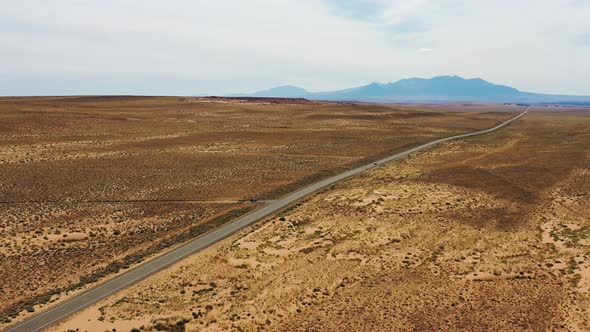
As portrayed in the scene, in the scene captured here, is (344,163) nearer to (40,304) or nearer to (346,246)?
(346,246)

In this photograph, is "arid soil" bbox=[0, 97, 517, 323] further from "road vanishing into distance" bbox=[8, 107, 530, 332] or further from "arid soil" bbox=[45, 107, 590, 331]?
"arid soil" bbox=[45, 107, 590, 331]

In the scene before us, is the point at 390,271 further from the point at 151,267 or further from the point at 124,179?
the point at 124,179

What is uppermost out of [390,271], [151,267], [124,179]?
[124,179]

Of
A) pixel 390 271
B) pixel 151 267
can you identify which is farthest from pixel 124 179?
pixel 390 271

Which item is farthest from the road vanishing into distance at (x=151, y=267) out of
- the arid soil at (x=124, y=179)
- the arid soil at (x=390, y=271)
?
the arid soil at (x=124, y=179)

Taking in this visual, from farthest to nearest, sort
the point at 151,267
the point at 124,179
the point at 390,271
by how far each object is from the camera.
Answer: the point at 124,179, the point at 151,267, the point at 390,271

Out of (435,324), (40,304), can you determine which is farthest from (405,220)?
(40,304)
